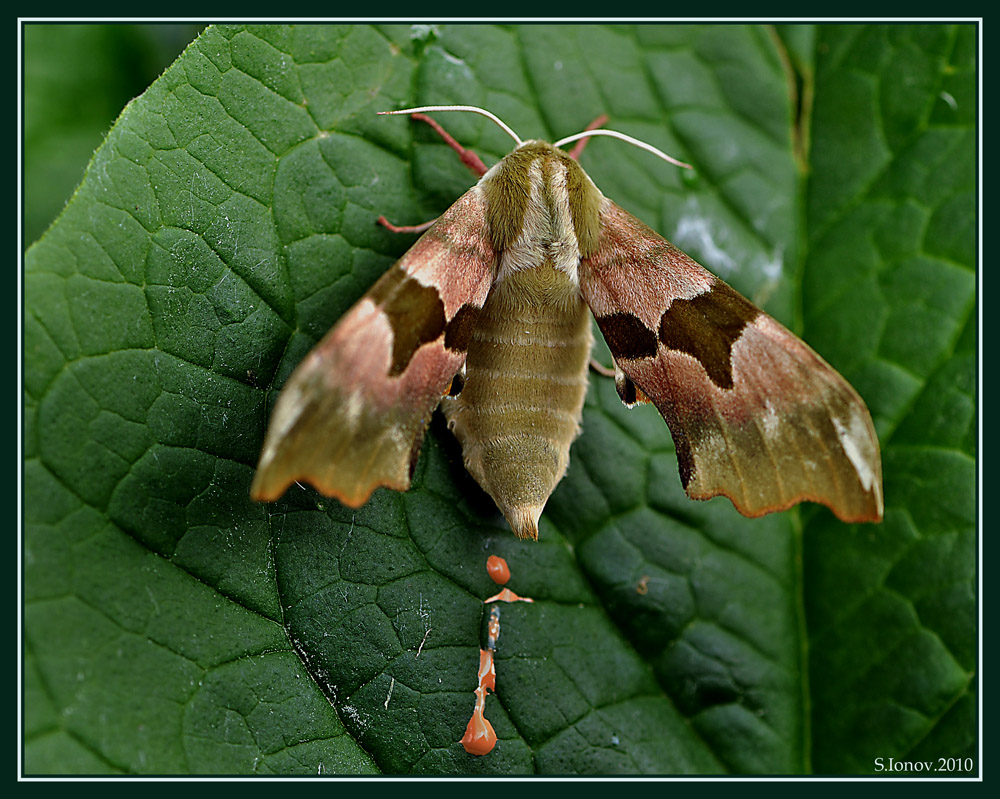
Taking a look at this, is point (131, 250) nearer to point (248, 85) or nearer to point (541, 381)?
point (248, 85)

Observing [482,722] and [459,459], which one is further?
[459,459]

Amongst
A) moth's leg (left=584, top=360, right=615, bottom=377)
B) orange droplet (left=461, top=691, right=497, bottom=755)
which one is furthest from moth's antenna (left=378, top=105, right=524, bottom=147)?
orange droplet (left=461, top=691, right=497, bottom=755)

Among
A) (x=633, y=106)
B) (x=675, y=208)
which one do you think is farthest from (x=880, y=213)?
(x=633, y=106)

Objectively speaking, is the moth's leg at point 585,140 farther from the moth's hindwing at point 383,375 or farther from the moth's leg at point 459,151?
the moth's hindwing at point 383,375

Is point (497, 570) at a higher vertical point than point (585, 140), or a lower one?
lower

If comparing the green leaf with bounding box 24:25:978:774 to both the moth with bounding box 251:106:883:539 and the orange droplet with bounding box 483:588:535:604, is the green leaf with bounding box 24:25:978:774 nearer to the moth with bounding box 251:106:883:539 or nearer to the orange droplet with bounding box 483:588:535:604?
the orange droplet with bounding box 483:588:535:604

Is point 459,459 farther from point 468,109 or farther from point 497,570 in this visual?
point 468,109

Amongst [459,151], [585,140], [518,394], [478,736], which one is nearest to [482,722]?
[478,736]
